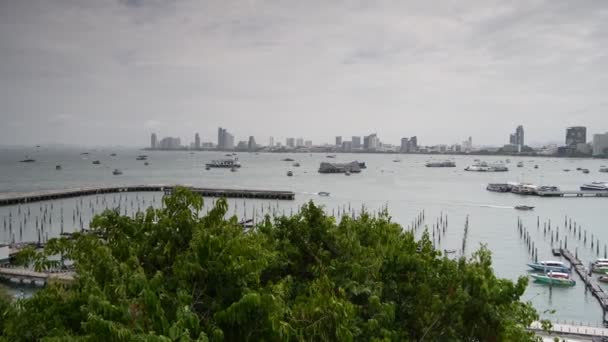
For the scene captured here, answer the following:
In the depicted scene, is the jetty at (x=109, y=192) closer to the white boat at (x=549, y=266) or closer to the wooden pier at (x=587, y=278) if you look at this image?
the white boat at (x=549, y=266)

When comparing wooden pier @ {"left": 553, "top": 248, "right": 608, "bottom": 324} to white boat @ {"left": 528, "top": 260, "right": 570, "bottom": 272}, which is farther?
white boat @ {"left": 528, "top": 260, "right": 570, "bottom": 272}

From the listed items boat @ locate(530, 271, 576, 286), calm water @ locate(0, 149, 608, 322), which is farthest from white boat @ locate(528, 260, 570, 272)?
boat @ locate(530, 271, 576, 286)

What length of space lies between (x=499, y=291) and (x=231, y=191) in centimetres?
6405

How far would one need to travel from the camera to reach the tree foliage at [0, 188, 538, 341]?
6.03m

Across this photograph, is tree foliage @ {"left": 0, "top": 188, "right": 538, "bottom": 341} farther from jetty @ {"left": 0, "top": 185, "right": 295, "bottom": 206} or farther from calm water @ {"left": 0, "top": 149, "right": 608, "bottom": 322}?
jetty @ {"left": 0, "top": 185, "right": 295, "bottom": 206}

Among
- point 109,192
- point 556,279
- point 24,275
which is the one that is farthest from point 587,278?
point 109,192

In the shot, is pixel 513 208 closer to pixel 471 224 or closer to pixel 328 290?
pixel 471 224

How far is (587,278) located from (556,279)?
1.95 metres

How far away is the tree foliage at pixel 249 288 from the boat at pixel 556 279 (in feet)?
76.7

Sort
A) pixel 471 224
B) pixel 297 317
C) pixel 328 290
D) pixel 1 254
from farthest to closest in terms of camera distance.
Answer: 1. pixel 471 224
2. pixel 1 254
3. pixel 328 290
4. pixel 297 317

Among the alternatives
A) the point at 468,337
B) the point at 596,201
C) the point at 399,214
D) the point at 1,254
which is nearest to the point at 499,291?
the point at 468,337

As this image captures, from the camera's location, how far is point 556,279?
30609 mm

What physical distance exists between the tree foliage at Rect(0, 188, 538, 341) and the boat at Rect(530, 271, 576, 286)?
2337 centimetres

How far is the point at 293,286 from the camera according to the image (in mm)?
9375
